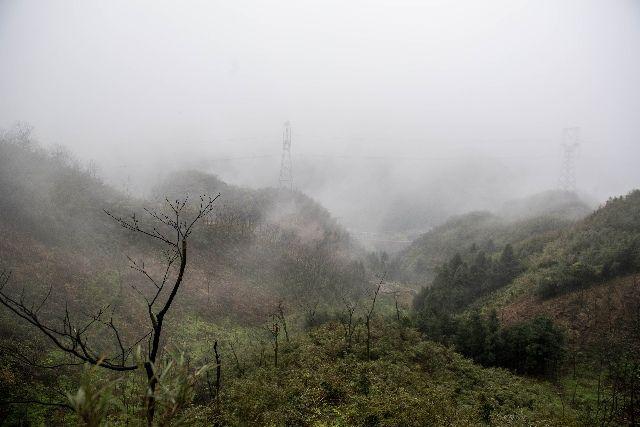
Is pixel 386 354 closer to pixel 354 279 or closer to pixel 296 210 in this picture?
pixel 354 279

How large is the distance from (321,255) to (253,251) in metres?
10.5

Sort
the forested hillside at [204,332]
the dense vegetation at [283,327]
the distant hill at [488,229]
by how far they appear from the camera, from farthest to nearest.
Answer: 1. the distant hill at [488,229]
2. the dense vegetation at [283,327]
3. the forested hillside at [204,332]

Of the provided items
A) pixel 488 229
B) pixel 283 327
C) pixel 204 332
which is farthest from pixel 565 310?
pixel 488 229

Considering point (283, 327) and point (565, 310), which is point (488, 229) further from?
point (283, 327)

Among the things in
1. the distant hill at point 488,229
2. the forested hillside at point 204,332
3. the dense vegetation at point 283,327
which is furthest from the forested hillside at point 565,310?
the distant hill at point 488,229

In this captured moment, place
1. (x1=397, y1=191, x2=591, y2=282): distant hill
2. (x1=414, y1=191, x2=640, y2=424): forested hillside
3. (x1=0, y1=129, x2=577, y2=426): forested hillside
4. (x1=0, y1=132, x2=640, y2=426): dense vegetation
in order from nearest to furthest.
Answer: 1. (x1=0, y1=129, x2=577, y2=426): forested hillside
2. (x1=0, y1=132, x2=640, y2=426): dense vegetation
3. (x1=414, y1=191, x2=640, y2=424): forested hillside
4. (x1=397, y1=191, x2=591, y2=282): distant hill

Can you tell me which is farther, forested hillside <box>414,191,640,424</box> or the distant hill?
the distant hill

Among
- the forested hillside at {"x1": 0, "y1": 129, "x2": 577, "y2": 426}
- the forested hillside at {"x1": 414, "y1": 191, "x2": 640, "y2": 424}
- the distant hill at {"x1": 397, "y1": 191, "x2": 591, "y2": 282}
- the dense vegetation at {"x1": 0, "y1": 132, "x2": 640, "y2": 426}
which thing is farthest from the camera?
the distant hill at {"x1": 397, "y1": 191, "x2": 591, "y2": 282}

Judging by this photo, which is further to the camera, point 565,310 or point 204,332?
point 204,332

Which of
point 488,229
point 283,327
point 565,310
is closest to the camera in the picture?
point 565,310

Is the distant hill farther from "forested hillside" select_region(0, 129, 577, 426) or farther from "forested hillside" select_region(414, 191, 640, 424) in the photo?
"forested hillside" select_region(0, 129, 577, 426)

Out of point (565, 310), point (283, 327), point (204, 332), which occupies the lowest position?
point (204, 332)

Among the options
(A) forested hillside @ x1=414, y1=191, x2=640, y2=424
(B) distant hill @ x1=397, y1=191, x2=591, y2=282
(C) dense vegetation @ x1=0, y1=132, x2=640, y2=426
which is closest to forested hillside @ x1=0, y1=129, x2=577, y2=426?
(C) dense vegetation @ x1=0, y1=132, x2=640, y2=426

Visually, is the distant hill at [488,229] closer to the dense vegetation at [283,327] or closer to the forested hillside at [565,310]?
the dense vegetation at [283,327]
